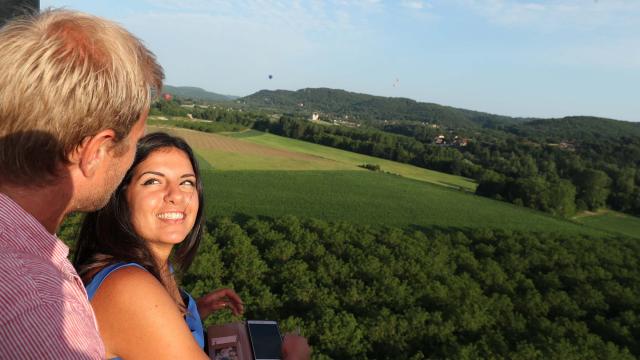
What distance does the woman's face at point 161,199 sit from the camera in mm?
2604

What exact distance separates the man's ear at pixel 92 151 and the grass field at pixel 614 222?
50695 millimetres

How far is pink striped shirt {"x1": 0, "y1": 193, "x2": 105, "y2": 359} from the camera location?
0.86m

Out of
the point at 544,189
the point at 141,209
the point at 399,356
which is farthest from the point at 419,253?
the point at 544,189

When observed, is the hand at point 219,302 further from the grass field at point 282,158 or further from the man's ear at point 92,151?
the grass field at point 282,158

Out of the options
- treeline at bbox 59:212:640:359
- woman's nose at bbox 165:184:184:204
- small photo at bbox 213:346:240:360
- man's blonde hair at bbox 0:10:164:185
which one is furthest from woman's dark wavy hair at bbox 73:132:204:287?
treeline at bbox 59:212:640:359

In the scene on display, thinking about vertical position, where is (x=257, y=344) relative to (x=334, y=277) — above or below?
above

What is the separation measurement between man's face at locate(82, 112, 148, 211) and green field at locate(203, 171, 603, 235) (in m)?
29.7

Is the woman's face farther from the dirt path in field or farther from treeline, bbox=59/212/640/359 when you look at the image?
the dirt path in field

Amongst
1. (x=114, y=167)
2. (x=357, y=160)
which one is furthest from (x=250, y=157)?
(x=114, y=167)

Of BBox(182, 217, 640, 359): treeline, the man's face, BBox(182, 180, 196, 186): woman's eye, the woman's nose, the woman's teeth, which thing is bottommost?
BBox(182, 217, 640, 359): treeline

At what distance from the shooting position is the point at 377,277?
17.9 metres

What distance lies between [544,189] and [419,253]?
111 ft

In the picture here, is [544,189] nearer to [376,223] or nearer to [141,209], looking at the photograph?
[376,223]

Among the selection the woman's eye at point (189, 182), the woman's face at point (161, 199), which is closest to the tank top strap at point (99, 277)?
the woman's face at point (161, 199)
